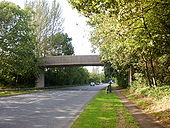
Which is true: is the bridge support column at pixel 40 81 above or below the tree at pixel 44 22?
below

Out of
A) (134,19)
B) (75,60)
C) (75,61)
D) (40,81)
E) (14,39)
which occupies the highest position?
(14,39)

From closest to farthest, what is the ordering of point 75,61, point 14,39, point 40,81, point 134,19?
point 134,19, point 14,39, point 75,61, point 40,81

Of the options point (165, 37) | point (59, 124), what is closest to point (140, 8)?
point (165, 37)

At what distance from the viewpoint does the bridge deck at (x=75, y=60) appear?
134 feet

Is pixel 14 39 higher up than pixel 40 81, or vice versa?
pixel 14 39

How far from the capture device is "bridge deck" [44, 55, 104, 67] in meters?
40.9

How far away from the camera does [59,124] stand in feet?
27.1

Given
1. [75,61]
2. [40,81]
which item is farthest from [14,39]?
[40,81]

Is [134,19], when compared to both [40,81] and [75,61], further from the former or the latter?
[40,81]

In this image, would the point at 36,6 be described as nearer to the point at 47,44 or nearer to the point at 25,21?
the point at 47,44

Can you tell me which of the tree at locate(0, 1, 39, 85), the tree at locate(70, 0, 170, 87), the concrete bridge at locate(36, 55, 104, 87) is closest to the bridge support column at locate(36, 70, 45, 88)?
the concrete bridge at locate(36, 55, 104, 87)

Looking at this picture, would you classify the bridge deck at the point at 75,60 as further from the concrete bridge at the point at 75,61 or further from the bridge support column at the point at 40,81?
the bridge support column at the point at 40,81

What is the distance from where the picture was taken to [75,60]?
137 ft

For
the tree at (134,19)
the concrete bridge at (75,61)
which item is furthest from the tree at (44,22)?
the tree at (134,19)
